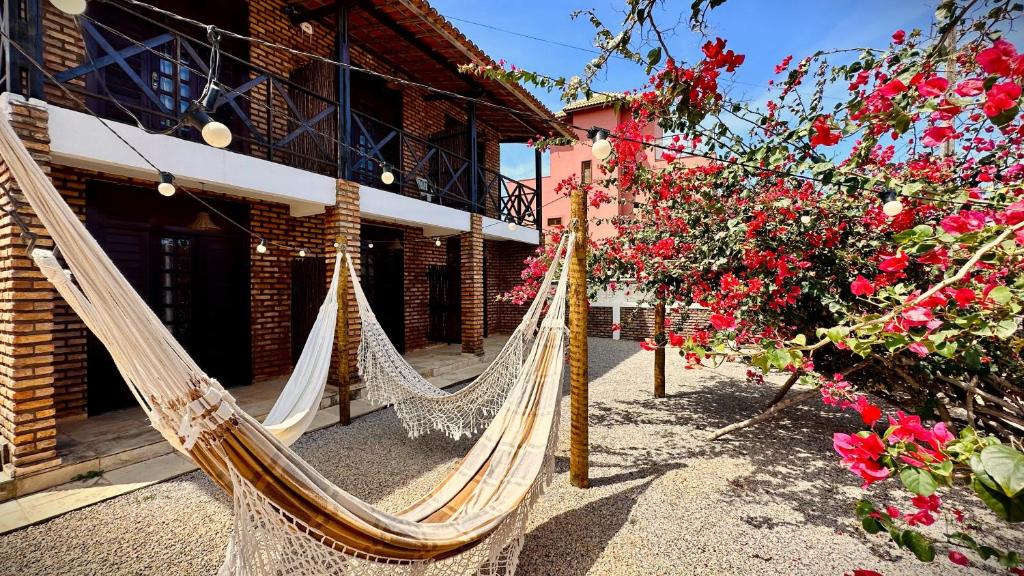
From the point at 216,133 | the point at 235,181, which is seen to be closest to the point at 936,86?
the point at 216,133

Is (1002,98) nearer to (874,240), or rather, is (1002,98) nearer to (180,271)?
(874,240)

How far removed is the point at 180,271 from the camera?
414cm

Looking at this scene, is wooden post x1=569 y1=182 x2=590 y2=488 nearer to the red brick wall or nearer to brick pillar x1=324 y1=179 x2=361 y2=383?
brick pillar x1=324 y1=179 x2=361 y2=383

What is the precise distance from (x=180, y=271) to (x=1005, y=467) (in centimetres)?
550

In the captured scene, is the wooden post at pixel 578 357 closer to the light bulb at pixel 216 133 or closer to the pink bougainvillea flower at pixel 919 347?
the pink bougainvillea flower at pixel 919 347

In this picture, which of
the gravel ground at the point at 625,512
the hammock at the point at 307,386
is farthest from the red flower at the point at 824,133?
the hammock at the point at 307,386

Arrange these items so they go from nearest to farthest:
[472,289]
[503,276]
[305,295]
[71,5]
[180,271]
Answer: [71,5] → [180,271] → [305,295] → [472,289] → [503,276]

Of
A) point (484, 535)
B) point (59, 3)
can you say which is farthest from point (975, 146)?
point (59, 3)

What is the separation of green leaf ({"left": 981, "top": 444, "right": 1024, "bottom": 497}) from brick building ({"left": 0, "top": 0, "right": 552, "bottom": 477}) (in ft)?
7.31

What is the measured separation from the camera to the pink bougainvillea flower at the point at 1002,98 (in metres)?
0.91

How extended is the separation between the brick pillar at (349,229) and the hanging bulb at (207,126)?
2.67 metres

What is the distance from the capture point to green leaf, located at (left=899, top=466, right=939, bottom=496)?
0.82m

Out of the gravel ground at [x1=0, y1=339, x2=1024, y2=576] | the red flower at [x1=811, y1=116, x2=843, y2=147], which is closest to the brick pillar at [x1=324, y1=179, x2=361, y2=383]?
the gravel ground at [x1=0, y1=339, x2=1024, y2=576]

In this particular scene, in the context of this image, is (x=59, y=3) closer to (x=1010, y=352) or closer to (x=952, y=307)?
(x=952, y=307)
